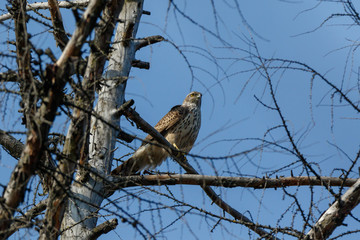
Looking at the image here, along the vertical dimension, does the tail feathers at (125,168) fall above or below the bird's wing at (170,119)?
below

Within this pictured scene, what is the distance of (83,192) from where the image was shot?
5.06m

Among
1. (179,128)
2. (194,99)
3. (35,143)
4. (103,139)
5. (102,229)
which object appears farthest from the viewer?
(194,99)

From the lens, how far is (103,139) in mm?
5340

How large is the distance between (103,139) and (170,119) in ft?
9.97

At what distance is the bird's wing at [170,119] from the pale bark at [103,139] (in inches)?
96.8

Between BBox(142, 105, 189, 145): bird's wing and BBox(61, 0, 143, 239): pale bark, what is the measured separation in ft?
8.06

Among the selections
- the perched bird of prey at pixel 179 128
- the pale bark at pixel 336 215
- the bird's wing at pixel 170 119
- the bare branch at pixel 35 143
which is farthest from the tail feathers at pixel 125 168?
the bare branch at pixel 35 143

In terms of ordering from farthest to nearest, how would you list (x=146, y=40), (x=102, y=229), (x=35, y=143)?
(x=146, y=40), (x=102, y=229), (x=35, y=143)

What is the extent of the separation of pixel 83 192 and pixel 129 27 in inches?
75.8

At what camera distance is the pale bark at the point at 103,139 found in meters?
4.93

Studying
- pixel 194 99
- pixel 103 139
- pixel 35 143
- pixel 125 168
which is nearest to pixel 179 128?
pixel 194 99

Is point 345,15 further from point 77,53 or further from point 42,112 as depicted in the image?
point 42,112

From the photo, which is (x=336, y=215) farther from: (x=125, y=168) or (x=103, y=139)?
(x=125, y=168)

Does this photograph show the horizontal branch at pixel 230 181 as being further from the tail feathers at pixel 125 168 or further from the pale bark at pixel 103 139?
the tail feathers at pixel 125 168
